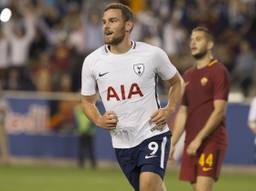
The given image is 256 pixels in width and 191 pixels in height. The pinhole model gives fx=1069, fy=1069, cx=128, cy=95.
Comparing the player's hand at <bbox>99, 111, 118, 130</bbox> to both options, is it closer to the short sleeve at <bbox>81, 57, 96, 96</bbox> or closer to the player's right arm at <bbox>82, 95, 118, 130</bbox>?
the player's right arm at <bbox>82, 95, 118, 130</bbox>

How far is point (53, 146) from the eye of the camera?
24234 mm

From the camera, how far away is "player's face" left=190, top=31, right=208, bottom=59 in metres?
12.2

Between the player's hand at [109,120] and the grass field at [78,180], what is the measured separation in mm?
7606

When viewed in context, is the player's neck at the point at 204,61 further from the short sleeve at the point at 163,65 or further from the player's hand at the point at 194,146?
the short sleeve at the point at 163,65

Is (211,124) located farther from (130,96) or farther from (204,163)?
(130,96)

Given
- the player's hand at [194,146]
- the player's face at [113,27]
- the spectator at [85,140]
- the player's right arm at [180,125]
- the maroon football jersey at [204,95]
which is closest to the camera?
the player's face at [113,27]

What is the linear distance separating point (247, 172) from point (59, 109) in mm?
4503

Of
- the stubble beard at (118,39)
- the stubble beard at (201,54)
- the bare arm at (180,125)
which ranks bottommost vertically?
the bare arm at (180,125)

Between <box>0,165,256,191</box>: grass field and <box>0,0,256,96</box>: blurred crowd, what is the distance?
250 cm

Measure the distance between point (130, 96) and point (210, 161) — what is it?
6.54 feet

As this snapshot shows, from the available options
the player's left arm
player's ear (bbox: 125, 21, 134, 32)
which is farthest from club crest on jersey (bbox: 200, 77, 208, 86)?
player's ear (bbox: 125, 21, 134, 32)

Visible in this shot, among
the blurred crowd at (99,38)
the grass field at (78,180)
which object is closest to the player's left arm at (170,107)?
the grass field at (78,180)

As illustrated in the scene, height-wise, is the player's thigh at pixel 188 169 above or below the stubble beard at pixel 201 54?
below

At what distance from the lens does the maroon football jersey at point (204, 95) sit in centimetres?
1206
